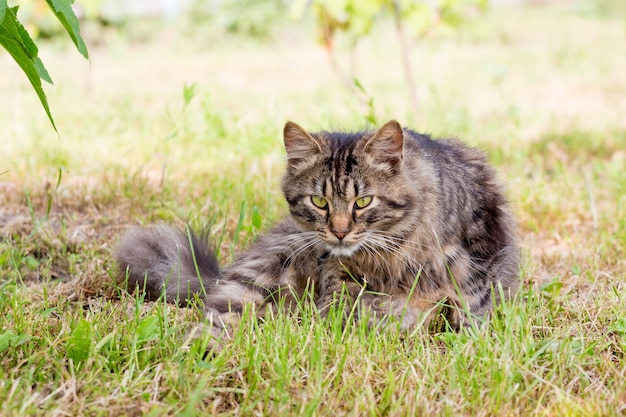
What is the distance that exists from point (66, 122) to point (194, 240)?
126 inches

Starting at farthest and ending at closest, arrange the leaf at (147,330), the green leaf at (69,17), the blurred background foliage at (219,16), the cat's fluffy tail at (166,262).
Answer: the blurred background foliage at (219,16)
the cat's fluffy tail at (166,262)
the leaf at (147,330)
the green leaf at (69,17)

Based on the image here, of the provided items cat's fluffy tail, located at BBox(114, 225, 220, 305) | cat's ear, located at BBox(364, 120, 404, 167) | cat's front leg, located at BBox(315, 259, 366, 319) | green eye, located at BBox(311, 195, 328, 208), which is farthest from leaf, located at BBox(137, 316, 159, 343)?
cat's ear, located at BBox(364, 120, 404, 167)

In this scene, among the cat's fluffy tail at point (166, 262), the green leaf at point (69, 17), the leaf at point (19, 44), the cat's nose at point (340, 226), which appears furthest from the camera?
the cat's fluffy tail at point (166, 262)

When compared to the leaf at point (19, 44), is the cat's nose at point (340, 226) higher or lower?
lower

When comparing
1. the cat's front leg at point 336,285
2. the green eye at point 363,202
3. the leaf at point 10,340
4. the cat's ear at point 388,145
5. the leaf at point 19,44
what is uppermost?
the leaf at point 19,44

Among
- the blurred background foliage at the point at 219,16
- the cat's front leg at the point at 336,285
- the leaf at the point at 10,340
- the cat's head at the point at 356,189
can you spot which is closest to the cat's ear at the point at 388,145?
the cat's head at the point at 356,189

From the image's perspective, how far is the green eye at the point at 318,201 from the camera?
240 cm

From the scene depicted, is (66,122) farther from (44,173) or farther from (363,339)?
(363,339)

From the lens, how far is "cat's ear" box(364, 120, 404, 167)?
232cm

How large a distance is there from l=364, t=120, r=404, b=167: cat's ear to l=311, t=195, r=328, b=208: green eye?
0.23m

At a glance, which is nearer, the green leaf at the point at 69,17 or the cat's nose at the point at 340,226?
the green leaf at the point at 69,17

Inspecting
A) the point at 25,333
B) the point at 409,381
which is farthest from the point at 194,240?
the point at 409,381

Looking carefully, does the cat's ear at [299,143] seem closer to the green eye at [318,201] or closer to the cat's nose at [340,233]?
the green eye at [318,201]

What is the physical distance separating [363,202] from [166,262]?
0.76 m
